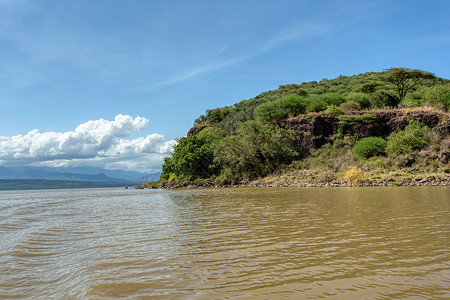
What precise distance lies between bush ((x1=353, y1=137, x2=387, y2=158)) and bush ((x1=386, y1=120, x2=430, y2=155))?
32.3 inches

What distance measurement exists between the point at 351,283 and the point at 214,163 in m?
46.4

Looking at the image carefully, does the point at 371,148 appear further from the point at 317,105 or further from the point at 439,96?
the point at 317,105

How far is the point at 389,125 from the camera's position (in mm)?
40719

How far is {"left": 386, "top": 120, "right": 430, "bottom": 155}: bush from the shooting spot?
1305 inches

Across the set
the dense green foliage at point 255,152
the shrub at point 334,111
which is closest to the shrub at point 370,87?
the shrub at point 334,111

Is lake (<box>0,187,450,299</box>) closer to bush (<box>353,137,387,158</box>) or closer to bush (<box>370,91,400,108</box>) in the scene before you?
bush (<box>353,137,387,158</box>)

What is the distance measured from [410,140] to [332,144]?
12637 millimetres

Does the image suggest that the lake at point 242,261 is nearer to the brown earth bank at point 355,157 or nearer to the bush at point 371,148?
the brown earth bank at point 355,157

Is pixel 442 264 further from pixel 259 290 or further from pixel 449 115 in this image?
pixel 449 115

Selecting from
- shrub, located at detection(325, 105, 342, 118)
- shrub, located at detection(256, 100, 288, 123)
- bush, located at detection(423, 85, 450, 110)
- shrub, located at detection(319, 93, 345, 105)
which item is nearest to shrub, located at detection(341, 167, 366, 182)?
shrub, located at detection(325, 105, 342, 118)

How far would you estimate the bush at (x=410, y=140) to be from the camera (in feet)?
109

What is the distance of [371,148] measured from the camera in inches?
1439

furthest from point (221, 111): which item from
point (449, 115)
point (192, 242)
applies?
point (192, 242)

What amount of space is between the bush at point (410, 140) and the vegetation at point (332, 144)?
0.10 m
